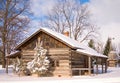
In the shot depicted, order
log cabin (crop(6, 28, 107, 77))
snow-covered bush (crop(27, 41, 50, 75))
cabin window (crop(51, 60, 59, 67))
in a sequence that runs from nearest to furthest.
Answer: snow-covered bush (crop(27, 41, 50, 75)) < log cabin (crop(6, 28, 107, 77)) < cabin window (crop(51, 60, 59, 67))

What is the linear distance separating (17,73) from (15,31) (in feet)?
48.4

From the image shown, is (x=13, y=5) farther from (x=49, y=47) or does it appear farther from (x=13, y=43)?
(x=49, y=47)

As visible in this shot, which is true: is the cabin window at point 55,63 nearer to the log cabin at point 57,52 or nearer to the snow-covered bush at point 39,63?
the log cabin at point 57,52

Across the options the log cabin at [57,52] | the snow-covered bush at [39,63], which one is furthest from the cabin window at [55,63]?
the snow-covered bush at [39,63]

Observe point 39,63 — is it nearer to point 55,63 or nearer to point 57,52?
point 55,63

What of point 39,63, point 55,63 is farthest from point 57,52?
point 39,63

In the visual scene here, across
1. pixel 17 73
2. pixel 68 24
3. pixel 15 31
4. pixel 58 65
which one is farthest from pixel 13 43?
pixel 68 24

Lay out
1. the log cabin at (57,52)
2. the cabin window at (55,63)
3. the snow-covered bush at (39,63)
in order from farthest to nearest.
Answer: the cabin window at (55,63), the log cabin at (57,52), the snow-covered bush at (39,63)

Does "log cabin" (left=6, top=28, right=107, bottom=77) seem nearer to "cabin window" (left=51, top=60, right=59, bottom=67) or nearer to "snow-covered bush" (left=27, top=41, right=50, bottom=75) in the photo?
"cabin window" (left=51, top=60, right=59, bottom=67)

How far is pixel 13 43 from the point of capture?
49000 mm

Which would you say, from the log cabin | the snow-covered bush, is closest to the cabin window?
the log cabin

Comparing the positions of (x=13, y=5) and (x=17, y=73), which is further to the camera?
(x=13, y=5)

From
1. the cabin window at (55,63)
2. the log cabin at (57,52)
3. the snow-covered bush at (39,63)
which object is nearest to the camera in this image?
the snow-covered bush at (39,63)

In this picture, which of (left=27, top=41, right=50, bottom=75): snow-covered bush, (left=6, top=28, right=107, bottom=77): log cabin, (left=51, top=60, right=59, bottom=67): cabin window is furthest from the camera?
(left=51, top=60, right=59, bottom=67): cabin window
